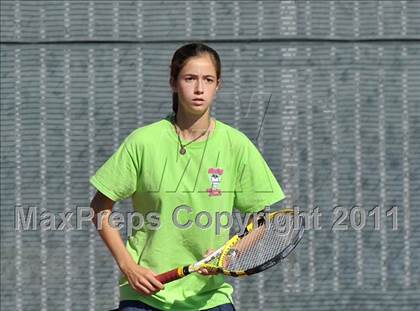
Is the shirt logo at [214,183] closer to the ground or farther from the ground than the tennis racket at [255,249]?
farther from the ground

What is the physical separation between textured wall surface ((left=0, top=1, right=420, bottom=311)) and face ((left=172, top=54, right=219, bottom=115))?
5.52 feet

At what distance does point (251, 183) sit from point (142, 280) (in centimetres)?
53

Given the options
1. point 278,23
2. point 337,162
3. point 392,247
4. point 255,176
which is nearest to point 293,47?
point 278,23

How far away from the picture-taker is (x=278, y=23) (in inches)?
238

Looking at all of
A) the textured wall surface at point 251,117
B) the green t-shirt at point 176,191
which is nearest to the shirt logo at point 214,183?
the green t-shirt at point 176,191

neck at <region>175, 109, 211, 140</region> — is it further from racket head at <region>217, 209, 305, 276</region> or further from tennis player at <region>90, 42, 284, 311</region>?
racket head at <region>217, 209, 305, 276</region>

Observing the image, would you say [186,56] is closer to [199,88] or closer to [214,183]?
[199,88]

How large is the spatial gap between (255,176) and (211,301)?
0.46 metres

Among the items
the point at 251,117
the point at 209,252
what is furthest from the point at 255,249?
the point at 251,117

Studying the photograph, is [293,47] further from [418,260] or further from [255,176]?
[255,176]

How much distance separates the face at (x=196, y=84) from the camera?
14.1 feet

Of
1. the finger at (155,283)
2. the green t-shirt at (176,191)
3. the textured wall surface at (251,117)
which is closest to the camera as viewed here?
the finger at (155,283)

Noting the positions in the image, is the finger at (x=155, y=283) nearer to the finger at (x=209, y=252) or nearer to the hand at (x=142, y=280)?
the hand at (x=142, y=280)
